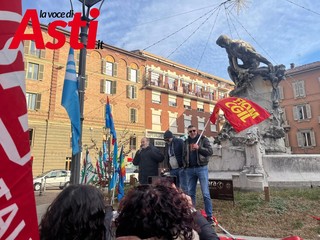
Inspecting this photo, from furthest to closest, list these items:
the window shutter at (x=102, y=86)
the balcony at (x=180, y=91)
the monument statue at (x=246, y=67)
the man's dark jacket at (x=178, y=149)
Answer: the balcony at (x=180, y=91) → the window shutter at (x=102, y=86) → the monument statue at (x=246, y=67) → the man's dark jacket at (x=178, y=149)

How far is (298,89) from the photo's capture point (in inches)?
1532

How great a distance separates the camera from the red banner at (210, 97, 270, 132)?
5564mm

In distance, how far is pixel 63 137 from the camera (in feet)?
90.6

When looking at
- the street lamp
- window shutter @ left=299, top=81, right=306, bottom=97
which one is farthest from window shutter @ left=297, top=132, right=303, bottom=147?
the street lamp

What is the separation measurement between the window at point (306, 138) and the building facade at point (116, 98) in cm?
1266

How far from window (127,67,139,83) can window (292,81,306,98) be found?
22.0 metres

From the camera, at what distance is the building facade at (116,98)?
1053 inches

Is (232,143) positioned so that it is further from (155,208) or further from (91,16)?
(155,208)

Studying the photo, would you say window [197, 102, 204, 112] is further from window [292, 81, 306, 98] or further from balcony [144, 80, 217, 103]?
window [292, 81, 306, 98]

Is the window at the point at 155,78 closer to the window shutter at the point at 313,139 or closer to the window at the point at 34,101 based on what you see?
the window at the point at 34,101

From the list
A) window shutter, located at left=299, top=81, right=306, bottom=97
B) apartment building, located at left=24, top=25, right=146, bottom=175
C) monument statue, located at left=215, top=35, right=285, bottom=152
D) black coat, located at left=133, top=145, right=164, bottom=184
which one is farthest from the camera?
window shutter, located at left=299, top=81, right=306, bottom=97

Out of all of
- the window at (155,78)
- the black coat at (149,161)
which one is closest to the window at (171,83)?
the window at (155,78)

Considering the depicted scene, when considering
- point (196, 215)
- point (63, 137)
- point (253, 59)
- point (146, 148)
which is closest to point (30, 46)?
point (63, 137)

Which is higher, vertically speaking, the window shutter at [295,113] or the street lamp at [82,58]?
the window shutter at [295,113]
